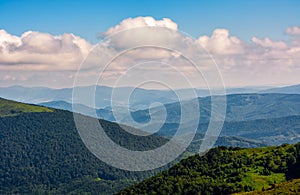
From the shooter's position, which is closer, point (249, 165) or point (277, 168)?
point (277, 168)

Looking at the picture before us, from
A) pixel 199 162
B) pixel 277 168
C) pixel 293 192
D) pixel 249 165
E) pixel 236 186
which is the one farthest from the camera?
pixel 199 162

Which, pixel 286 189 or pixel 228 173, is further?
pixel 228 173

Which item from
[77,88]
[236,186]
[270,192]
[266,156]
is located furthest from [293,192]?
[77,88]

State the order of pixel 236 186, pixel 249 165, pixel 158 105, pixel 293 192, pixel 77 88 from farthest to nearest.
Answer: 1. pixel 249 165
2. pixel 236 186
3. pixel 293 192
4. pixel 158 105
5. pixel 77 88

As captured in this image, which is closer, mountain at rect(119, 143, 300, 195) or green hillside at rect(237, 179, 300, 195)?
green hillside at rect(237, 179, 300, 195)

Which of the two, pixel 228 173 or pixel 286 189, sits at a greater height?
pixel 286 189

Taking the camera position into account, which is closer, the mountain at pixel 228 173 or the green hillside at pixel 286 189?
the green hillside at pixel 286 189

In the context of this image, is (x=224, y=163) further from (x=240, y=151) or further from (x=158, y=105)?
(x=158, y=105)

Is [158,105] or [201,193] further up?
[158,105]
